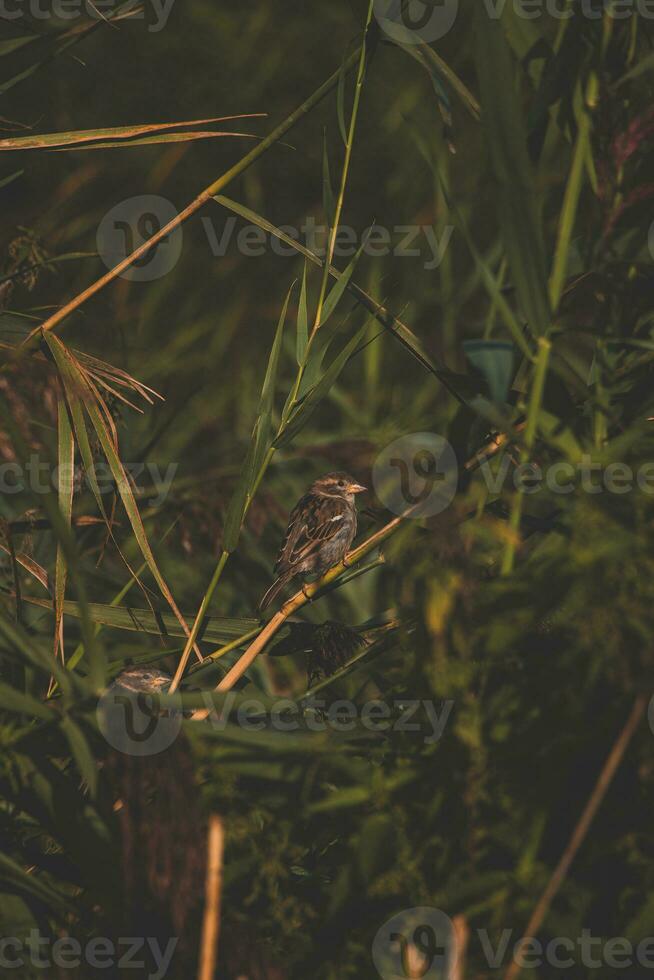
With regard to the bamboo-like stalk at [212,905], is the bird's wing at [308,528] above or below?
Answer: below

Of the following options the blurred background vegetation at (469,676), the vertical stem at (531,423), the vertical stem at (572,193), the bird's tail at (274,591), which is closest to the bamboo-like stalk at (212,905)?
the blurred background vegetation at (469,676)

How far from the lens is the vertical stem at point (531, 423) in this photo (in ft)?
8.20

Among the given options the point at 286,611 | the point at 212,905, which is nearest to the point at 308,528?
the point at 286,611

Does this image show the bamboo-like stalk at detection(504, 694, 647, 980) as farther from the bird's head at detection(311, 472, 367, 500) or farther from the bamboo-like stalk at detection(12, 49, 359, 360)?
the bird's head at detection(311, 472, 367, 500)

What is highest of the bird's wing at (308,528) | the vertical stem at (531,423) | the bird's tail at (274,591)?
the vertical stem at (531,423)

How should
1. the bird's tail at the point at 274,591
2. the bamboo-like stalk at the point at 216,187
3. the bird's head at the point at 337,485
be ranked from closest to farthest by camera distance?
the bamboo-like stalk at the point at 216,187 → the bird's tail at the point at 274,591 → the bird's head at the point at 337,485

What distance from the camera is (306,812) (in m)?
2.50

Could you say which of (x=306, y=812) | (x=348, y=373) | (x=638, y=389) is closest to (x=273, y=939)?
(x=306, y=812)

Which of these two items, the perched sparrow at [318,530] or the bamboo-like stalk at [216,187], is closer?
the bamboo-like stalk at [216,187]

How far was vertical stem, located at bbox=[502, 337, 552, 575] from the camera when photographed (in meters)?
2.50

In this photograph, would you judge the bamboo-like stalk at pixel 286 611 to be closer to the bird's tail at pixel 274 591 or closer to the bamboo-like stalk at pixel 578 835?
the bamboo-like stalk at pixel 578 835

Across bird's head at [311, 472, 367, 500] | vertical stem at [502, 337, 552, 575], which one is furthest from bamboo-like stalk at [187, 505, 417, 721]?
bird's head at [311, 472, 367, 500]

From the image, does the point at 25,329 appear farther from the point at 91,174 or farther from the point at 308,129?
the point at 308,129

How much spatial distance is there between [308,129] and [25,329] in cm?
705
